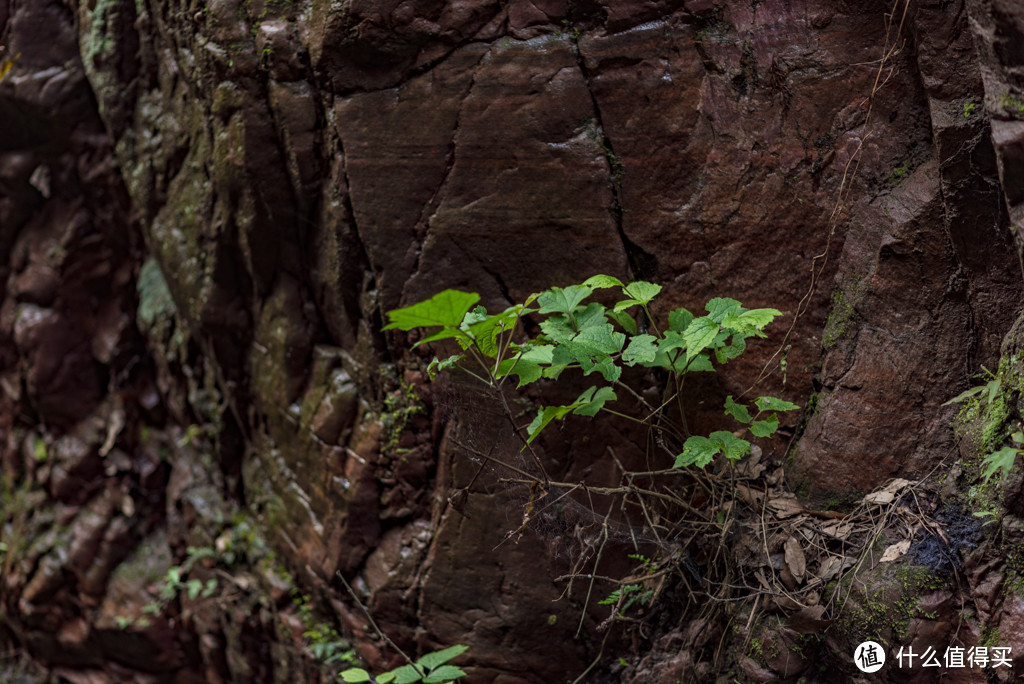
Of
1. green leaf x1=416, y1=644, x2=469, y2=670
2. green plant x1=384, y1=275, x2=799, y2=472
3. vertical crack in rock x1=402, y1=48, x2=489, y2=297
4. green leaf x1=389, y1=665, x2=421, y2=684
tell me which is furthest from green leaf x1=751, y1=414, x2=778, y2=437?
green leaf x1=389, y1=665, x2=421, y2=684

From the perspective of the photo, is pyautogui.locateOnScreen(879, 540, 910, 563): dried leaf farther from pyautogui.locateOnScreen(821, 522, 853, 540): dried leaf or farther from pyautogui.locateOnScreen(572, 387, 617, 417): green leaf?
pyautogui.locateOnScreen(572, 387, 617, 417): green leaf

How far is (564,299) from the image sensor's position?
2.34m

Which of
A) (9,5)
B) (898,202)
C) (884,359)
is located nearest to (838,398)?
(884,359)

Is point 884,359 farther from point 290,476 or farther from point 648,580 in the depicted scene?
point 290,476

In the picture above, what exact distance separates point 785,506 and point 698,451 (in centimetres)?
54

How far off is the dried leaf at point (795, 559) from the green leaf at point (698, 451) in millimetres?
511

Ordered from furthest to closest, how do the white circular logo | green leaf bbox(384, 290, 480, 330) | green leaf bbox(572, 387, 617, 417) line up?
green leaf bbox(572, 387, 617, 417) → the white circular logo → green leaf bbox(384, 290, 480, 330)

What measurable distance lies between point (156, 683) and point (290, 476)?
1.93 m

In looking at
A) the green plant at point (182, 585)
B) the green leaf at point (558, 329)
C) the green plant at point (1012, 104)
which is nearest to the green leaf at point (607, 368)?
the green leaf at point (558, 329)

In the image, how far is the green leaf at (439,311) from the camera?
77.4 inches

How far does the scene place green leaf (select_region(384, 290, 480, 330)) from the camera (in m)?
1.97

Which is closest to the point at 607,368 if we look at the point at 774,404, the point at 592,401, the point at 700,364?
the point at 592,401

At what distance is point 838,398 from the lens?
2.54 meters

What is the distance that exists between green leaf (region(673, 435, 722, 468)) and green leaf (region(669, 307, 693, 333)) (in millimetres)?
404
